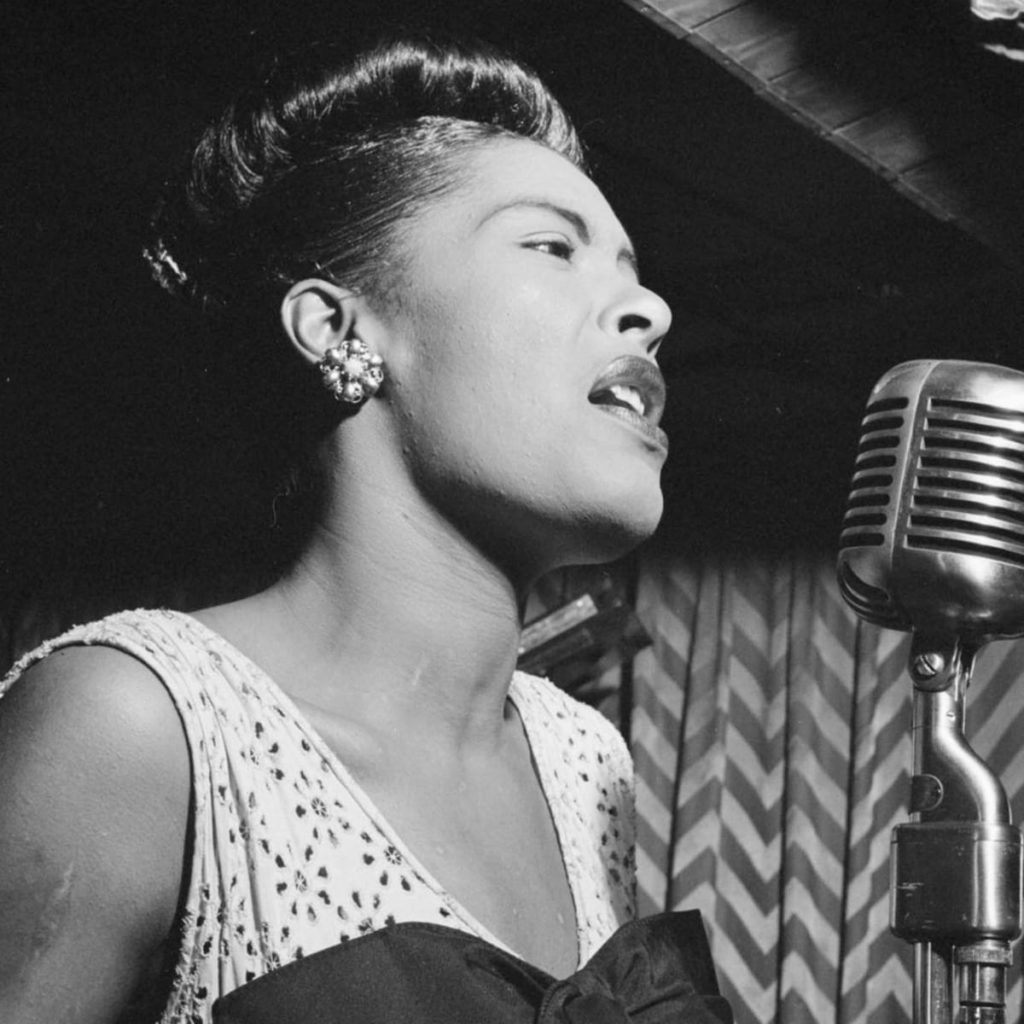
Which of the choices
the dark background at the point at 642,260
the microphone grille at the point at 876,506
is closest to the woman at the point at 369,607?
the dark background at the point at 642,260

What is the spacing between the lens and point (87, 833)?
3.66ft

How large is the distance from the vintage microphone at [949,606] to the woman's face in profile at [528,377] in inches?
10.7

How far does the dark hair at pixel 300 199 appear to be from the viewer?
1451mm

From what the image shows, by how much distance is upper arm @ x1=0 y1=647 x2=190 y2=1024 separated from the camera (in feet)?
3.60

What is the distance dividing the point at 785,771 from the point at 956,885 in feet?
5.99

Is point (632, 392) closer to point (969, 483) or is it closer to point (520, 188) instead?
point (520, 188)

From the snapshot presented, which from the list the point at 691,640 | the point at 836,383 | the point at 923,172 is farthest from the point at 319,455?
the point at 691,640

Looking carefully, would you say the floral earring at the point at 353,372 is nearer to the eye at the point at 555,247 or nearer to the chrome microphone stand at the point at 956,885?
the eye at the point at 555,247

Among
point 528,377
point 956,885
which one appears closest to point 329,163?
point 528,377

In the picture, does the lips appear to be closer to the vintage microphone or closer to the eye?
→ the eye

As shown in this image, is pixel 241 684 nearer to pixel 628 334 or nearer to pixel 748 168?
pixel 628 334

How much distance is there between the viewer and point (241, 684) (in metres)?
1.26

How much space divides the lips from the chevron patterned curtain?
5.01 feet

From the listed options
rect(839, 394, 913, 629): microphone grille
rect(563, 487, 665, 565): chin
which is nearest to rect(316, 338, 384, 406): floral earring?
rect(563, 487, 665, 565): chin
